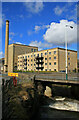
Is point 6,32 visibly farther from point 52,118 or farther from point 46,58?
point 52,118

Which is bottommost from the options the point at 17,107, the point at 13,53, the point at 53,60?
the point at 17,107

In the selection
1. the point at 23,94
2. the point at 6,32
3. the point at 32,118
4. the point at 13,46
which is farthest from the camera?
the point at 13,46

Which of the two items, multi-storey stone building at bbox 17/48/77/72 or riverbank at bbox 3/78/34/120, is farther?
multi-storey stone building at bbox 17/48/77/72

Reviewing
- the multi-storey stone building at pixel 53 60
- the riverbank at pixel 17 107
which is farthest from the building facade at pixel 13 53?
the riverbank at pixel 17 107

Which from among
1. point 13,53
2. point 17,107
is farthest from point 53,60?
point 17,107

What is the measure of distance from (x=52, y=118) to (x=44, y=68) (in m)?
50.1

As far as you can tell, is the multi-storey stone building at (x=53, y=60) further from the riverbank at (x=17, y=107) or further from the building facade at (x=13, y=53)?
the riverbank at (x=17, y=107)

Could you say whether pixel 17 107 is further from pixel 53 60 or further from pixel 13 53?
pixel 13 53

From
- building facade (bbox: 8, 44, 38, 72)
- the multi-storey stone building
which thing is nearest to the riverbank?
the multi-storey stone building

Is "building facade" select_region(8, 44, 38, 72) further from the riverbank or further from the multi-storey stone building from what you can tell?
the riverbank

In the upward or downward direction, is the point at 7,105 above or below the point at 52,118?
above

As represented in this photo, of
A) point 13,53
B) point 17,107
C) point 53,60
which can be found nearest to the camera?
point 17,107

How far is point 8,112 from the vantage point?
10984 mm

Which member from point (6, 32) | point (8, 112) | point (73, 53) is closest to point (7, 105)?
point (8, 112)
